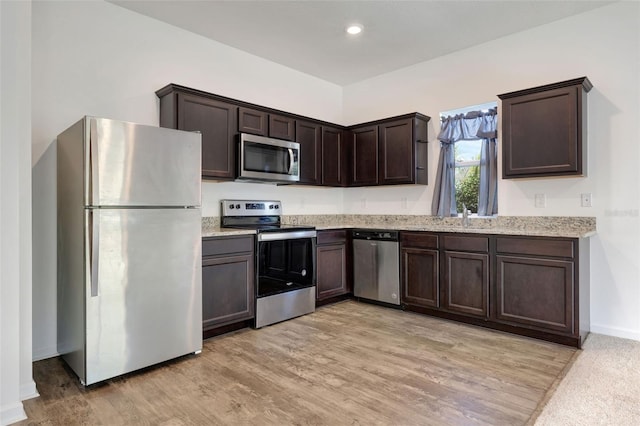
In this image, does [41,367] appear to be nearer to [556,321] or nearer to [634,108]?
[556,321]

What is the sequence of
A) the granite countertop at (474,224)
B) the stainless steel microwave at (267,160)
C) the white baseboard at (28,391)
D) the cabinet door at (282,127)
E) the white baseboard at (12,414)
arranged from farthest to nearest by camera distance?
the cabinet door at (282,127)
the stainless steel microwave at (267,160)
the granite countertop at (474,224)
the white baseboard at (28,391)
the white baseboard at (12,414)

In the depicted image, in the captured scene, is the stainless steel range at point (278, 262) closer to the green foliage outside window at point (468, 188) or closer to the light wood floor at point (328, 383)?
the light wood floor at point (328, 383)

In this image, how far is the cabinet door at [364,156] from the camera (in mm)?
4504

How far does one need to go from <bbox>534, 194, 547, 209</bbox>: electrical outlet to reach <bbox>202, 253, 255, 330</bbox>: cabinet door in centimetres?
275

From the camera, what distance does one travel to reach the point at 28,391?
7.12 feet

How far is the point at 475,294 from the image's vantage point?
3363 mm

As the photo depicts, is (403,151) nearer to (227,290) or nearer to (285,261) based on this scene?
(285,261)

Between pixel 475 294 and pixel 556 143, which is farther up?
pixel 556 143

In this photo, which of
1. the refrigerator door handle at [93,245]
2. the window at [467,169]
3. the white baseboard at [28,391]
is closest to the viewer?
the white baseboard at [28,391]

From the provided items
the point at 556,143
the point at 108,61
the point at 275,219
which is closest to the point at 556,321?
the point at 556,143

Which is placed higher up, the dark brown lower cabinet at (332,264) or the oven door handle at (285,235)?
the oven door handle at (285,235)

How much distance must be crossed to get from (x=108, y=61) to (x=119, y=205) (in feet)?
4.99

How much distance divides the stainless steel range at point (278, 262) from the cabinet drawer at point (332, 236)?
179 mm

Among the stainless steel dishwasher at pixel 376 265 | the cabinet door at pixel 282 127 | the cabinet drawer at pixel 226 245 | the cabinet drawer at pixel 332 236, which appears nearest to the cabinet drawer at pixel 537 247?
the stainless steel dishwasher at pixel 376 265
